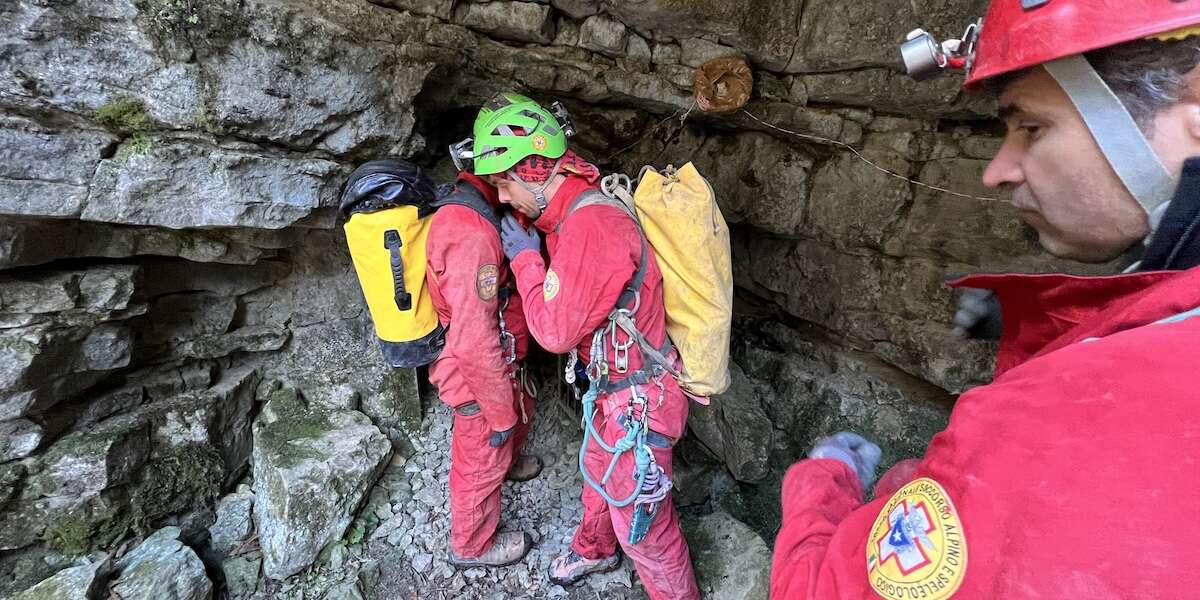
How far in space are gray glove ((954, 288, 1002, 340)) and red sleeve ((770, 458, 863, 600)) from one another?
3.51ft

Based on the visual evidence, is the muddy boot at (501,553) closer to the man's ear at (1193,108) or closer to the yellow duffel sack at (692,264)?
the yellow duffel sack at (692,264)

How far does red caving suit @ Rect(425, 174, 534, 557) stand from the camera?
10.7 feet

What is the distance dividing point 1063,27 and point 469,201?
2.93 metres

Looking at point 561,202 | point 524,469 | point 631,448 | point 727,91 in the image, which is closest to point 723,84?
point 727,91

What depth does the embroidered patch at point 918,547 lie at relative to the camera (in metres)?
0.95

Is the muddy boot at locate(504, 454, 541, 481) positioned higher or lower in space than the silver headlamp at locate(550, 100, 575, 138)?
lower

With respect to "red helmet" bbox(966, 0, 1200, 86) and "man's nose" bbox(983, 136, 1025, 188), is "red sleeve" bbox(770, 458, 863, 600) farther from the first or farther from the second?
"red helmet" bbox(966, 0, 1200, 86)

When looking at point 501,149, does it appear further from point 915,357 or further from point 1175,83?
point 915,357

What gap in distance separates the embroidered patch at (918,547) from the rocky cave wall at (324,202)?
124 inches

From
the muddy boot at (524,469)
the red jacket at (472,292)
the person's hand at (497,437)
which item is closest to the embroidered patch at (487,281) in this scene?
the red jacket at (472,292)

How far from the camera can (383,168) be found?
3451mm

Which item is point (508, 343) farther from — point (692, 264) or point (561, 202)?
point (692, 264)

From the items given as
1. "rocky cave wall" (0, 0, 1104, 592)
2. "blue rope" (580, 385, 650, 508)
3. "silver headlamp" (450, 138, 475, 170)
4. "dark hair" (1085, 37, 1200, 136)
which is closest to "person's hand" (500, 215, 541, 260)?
"silver headlamp" (450, 138, 475, 170)

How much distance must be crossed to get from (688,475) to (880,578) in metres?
3.98
